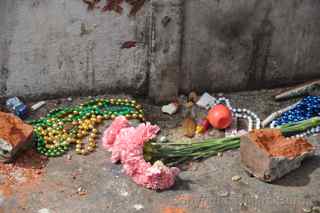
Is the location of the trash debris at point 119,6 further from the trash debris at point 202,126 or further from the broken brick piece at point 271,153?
the broken brick piece at point 271,153

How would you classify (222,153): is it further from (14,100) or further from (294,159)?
(14,100)

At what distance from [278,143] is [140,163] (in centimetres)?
117

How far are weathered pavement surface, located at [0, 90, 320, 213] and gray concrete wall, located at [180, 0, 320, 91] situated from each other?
1036mm

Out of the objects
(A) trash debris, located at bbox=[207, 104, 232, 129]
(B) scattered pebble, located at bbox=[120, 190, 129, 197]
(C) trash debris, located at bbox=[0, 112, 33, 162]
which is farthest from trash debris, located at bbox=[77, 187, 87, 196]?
(A) trash debris, located at bbox=[207, 104, 232, 129]

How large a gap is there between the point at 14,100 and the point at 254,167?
7.37ft

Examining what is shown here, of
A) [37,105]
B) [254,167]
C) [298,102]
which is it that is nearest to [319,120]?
[298,102]

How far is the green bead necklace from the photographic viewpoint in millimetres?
5520

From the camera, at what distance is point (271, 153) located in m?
5.17

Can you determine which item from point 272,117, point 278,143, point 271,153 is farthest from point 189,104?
point 271,153

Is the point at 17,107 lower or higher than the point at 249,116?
higher

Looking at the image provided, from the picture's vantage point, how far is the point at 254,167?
5.31 m

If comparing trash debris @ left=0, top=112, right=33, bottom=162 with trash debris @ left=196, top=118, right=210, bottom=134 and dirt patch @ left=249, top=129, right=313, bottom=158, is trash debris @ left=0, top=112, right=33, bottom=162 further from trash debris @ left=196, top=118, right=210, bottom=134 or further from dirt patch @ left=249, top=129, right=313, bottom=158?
dirt patch @ left=249, top=129, right=313, bottom=158

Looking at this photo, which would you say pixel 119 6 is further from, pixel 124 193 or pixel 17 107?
pixel 124 193

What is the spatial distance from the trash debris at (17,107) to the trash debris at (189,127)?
147cm
